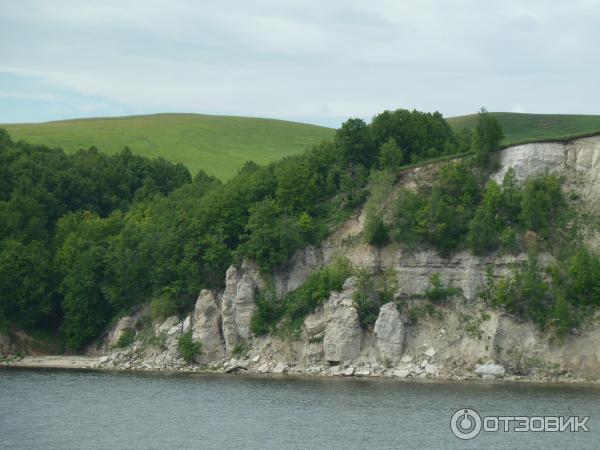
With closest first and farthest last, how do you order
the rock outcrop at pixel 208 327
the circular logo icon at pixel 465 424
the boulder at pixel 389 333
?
the circular logo icon at pixel 465 424, the boulder at pixel 389 333, the rock outcrop at pixel 208 327

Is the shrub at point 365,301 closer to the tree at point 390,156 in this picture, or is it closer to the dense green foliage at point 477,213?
the dense green foliage at point 477,213

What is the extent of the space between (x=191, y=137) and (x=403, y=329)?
3630 inches

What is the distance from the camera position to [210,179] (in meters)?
114

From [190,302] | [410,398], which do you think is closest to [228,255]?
[190,302]

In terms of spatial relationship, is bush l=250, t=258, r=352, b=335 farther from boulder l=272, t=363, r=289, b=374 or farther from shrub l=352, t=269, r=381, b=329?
boulder l=272, t=363, r=289, b=374

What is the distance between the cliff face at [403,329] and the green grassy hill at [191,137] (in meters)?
54.0

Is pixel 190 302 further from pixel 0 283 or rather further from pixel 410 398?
pixel 410 398

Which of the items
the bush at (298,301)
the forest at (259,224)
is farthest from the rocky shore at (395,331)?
the forest at (259,224)

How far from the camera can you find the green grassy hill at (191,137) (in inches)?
5792

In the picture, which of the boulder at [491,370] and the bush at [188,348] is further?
the bush at [188,348]

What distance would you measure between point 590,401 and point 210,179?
6333 cm

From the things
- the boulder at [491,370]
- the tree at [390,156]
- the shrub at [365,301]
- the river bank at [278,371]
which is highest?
the tree at [390,156]

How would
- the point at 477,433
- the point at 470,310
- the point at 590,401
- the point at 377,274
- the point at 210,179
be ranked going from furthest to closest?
the point at 210,179 < the point at 377,274 < the point at 470,310 < the point at 590,401 < the point at 477,433

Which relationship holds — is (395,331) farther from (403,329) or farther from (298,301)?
(298,301)
